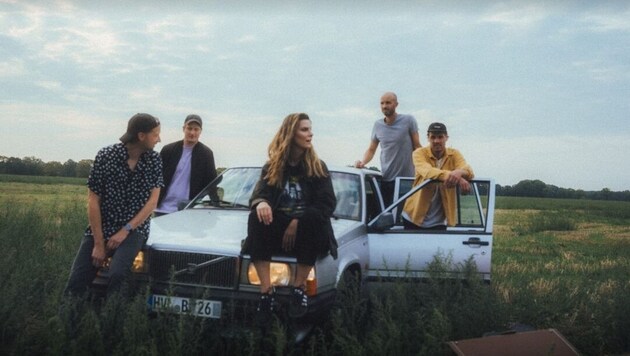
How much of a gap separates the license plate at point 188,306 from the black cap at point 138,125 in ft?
4.52

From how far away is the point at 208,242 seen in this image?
5.72m

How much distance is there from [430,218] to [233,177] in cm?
227

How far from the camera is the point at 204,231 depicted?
6078 mm

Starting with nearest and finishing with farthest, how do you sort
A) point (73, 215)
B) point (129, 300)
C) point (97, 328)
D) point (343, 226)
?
point (97, 328)
point (129, 300)
point (343, 226)
point (73, 215)

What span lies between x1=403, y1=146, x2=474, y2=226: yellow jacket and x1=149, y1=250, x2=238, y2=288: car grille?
8.33 ft

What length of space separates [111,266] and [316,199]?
1808mm

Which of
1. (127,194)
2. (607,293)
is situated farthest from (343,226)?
(607,293)

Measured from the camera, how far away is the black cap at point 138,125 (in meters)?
5.64

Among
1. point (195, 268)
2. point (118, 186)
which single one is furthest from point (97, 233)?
point (195, 268)

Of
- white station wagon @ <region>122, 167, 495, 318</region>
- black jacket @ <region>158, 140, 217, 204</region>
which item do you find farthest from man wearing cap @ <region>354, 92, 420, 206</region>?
black jacket @ <region>158, 140, 217, 204</region>

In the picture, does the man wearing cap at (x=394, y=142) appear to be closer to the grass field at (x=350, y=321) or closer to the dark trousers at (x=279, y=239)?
the grass field at (x=350, y=321)

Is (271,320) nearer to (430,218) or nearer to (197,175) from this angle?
(430,218)

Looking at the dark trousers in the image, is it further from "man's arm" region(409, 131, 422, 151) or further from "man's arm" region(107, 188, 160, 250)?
"man's arm" region(409, 131, 422, 151)

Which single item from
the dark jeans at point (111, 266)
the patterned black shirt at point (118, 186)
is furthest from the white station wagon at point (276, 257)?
the patterned black shirt at point (118, 186)
